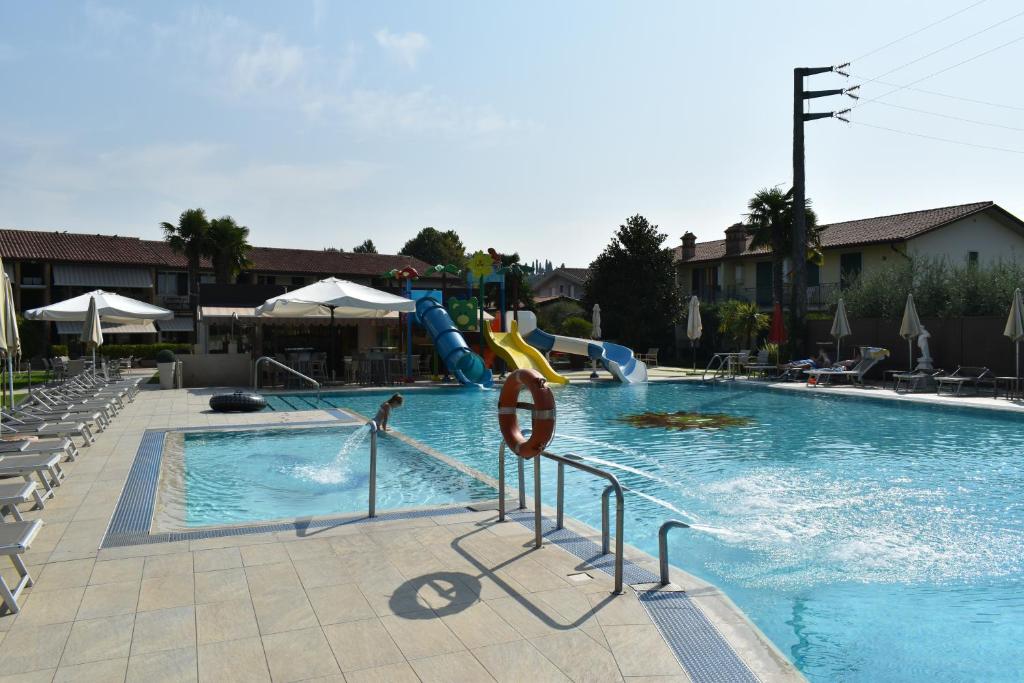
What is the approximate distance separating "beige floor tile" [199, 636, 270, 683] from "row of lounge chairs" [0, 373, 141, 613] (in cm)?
143

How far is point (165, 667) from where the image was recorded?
11.8ft

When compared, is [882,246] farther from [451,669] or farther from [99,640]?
[99,640]

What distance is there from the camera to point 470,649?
3.81 m

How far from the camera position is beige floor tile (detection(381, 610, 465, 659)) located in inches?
149

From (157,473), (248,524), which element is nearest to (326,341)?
(157,473)

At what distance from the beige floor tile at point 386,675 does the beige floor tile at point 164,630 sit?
0.99m

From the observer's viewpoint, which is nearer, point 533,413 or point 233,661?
point 233,661

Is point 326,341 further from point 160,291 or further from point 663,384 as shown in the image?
point 160,291

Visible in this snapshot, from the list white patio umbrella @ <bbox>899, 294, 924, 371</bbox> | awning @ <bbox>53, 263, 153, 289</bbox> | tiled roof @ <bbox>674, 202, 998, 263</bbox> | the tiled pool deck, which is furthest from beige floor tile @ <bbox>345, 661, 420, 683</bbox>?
awning @ <bbox>53, 263, 153, 289</bbox>

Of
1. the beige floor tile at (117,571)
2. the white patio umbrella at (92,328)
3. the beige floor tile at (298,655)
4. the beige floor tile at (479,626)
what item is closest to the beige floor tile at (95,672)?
the beige floor tile at (298,655)

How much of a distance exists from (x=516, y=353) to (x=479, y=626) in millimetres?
18814

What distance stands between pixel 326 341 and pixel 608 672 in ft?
73.3

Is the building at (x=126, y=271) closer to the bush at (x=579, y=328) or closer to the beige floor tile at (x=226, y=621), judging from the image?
the bush at (x=579, y=328)

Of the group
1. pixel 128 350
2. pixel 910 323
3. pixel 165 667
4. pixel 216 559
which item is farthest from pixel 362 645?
pixel 128 350
